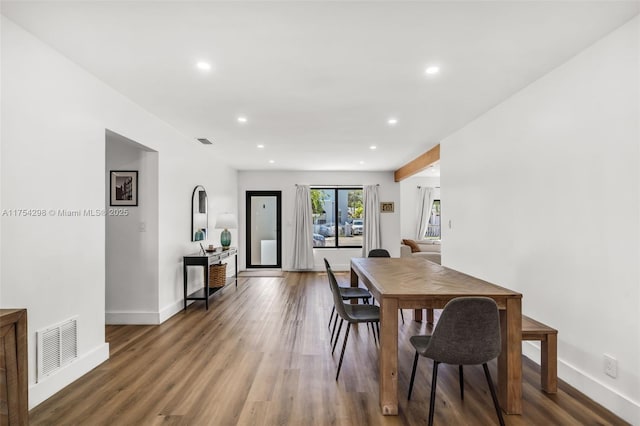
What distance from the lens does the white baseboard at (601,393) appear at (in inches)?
76.1

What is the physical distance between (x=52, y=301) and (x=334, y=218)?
20.1 ft

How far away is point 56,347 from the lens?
2291mm

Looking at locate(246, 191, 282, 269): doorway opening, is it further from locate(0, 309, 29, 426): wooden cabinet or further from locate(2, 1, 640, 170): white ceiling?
locate(0, 309, 29, 426): wooden cabinet

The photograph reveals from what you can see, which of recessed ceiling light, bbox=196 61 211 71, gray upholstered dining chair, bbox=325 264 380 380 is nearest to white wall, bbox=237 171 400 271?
gray upholstered dining chair, bbox=325 264 380 380

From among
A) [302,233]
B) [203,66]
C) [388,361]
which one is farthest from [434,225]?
[203,66]

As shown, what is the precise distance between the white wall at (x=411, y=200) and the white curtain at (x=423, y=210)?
0.09 metres

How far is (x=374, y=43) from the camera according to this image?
6.99 ft

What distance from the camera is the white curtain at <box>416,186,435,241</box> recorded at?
347 inches

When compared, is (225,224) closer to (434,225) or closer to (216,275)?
(216,275)

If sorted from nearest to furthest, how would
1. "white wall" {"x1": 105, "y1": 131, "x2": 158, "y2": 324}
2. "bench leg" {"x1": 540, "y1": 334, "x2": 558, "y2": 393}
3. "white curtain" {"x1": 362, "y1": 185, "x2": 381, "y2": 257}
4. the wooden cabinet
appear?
the wooden cabinet
"bench leg" {"x1": 540, "y1": 334, "x2": 558, "y2": 393}
"white wall" {"x1": 105, "y1": 131, "x2": 158, "y2": 324}
"white curtain" {"x1": 362, "y1": 185, "x2": 381, "y2": 257}

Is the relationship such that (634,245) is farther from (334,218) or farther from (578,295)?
(334,218)

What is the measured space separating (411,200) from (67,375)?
8.11 meters

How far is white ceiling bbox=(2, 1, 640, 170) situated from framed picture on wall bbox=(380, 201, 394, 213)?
407cm

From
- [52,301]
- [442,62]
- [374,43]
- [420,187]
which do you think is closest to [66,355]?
[52,301]
